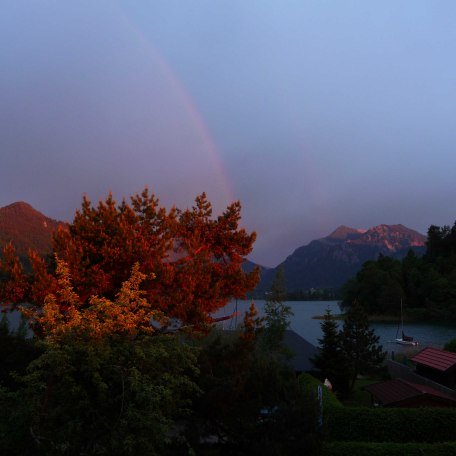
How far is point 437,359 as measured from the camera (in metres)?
25.6

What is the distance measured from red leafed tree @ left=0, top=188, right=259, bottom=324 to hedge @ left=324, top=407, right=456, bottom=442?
6736mm

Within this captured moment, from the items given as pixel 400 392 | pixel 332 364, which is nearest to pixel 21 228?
pixel 332 364

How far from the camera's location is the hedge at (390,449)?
1490 centimetres

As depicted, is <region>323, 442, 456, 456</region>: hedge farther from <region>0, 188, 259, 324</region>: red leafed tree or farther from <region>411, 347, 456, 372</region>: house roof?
<region>411, 347, 456, 372</region>: house roof

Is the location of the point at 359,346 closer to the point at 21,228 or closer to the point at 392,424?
the point at 392,424

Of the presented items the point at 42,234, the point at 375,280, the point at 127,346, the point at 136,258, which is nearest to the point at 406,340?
the point at 375,280

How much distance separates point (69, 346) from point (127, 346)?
4.15ft

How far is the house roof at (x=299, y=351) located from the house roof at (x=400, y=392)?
30.2 ft

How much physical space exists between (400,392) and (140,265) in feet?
39.6

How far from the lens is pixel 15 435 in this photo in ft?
31.0

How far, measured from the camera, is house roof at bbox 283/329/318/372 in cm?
3203

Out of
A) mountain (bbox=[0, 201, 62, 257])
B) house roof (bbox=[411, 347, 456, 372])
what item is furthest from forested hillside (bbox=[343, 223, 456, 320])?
house roof (bbox=[411, 347, 456, 372])

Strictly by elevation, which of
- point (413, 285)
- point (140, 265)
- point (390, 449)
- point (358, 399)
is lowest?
point (358, 399)

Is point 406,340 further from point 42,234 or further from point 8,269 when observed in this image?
point 8,269
